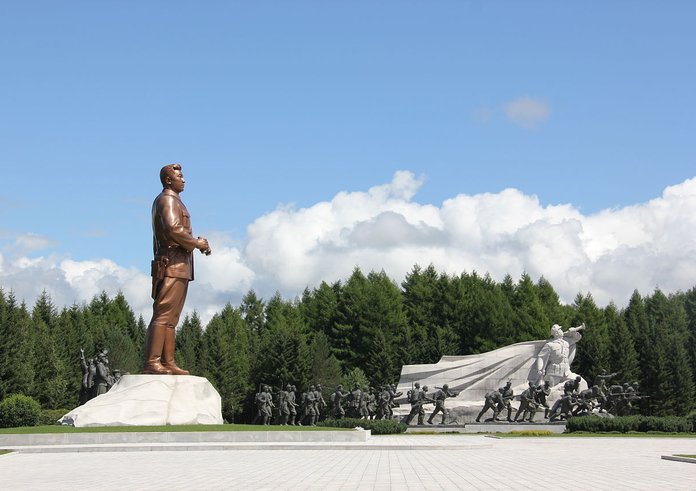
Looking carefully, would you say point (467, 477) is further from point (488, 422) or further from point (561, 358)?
point (561, 358)

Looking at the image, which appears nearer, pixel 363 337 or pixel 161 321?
pixel 161 321

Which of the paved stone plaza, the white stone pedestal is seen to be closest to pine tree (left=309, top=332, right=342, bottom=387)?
the white stone pedestal

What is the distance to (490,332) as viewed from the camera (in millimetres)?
58406

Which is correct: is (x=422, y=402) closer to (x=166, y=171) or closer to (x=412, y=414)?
(x=412, y=414)

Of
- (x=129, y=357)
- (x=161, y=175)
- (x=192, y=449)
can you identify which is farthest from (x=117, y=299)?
(x=192, y=449)

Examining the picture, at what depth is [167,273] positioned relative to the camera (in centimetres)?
2288

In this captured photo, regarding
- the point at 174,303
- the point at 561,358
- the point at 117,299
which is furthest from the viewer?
the point at 117,299

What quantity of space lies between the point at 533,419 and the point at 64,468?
25077 mm

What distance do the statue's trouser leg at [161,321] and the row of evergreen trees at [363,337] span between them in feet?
68.9

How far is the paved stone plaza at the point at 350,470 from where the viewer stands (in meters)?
10.9

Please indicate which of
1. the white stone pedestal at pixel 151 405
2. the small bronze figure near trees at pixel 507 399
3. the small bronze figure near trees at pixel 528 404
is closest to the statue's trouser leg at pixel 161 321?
the white stone pedestal at pixel 151 405

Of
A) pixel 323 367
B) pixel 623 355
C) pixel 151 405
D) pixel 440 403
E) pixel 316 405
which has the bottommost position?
pixel 151 405

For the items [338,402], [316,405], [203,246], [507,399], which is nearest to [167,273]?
[203,246]

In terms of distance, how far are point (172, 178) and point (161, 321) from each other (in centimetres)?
400
